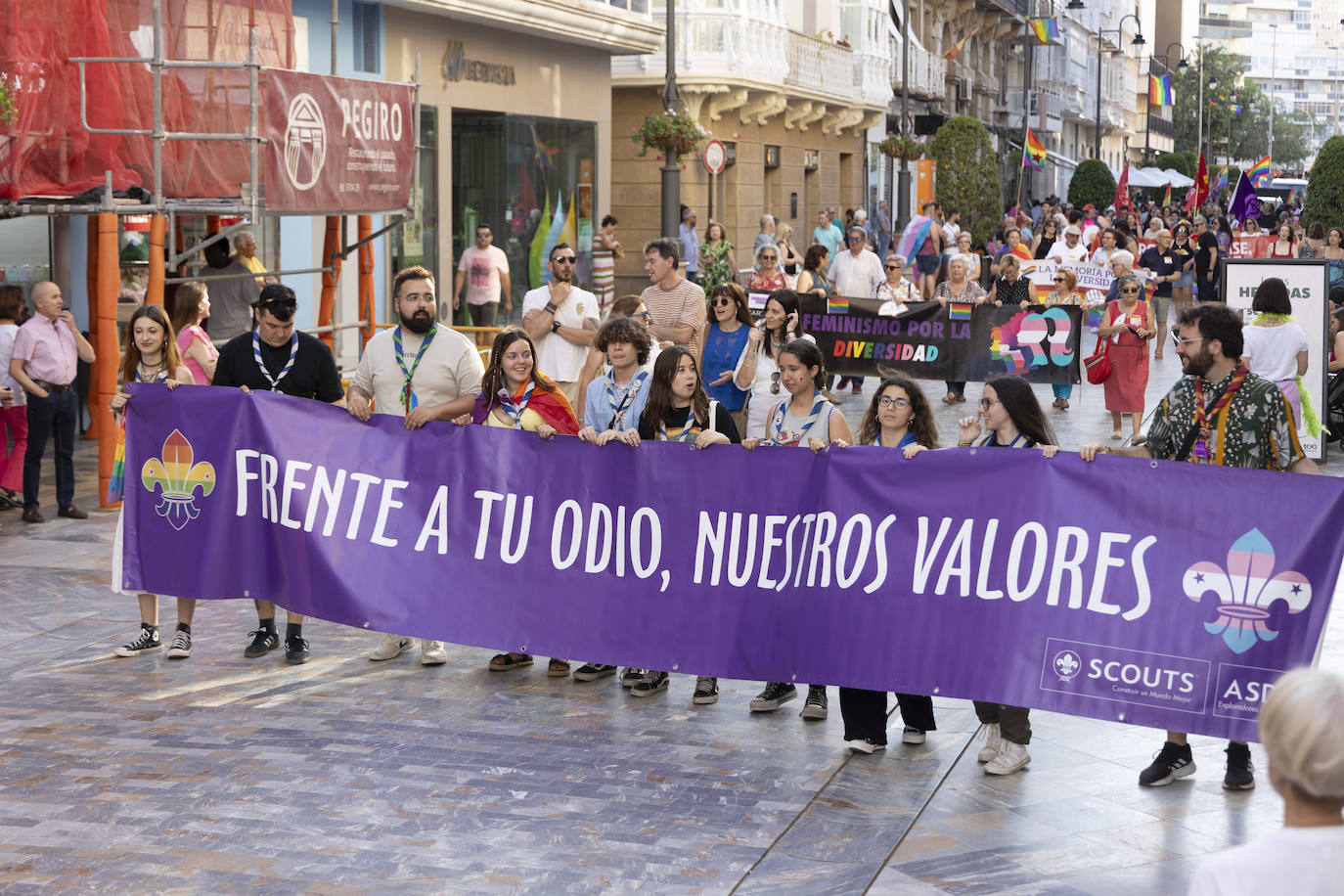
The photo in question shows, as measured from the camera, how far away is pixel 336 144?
13852mm

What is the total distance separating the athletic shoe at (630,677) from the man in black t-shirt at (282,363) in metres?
1.58

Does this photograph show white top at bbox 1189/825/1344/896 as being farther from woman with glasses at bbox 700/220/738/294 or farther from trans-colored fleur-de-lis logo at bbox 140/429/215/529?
woman with glasses at bbox 700/220/738/294

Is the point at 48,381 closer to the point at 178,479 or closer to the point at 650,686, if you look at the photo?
the point at 178,479

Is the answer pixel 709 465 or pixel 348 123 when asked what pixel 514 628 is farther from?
pixel 348 123

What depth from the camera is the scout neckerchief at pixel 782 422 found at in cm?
738

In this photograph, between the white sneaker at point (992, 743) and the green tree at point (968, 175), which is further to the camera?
the green tree at point (968, 175)

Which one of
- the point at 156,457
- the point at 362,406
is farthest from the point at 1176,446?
the point at 156,457

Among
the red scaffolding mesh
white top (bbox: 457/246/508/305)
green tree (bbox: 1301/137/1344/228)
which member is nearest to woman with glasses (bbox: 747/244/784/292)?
white top (bbox: 457/246/508/305)

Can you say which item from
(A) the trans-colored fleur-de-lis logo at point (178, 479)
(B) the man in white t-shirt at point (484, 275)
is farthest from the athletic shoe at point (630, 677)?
(B) the man in white t-shirt at point (484, 275)

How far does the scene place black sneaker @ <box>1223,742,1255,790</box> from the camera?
645 cm

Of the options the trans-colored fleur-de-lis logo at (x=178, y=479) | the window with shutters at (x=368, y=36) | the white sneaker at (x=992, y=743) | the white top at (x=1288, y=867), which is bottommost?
the white sneaker at (x=992, y=743)

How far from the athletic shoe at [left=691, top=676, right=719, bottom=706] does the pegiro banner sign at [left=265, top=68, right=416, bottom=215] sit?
22.0 feet

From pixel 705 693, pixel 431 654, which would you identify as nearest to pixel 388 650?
pixel 431 654

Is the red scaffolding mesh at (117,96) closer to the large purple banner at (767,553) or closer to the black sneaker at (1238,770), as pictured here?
the large purple banner at (767,553)
